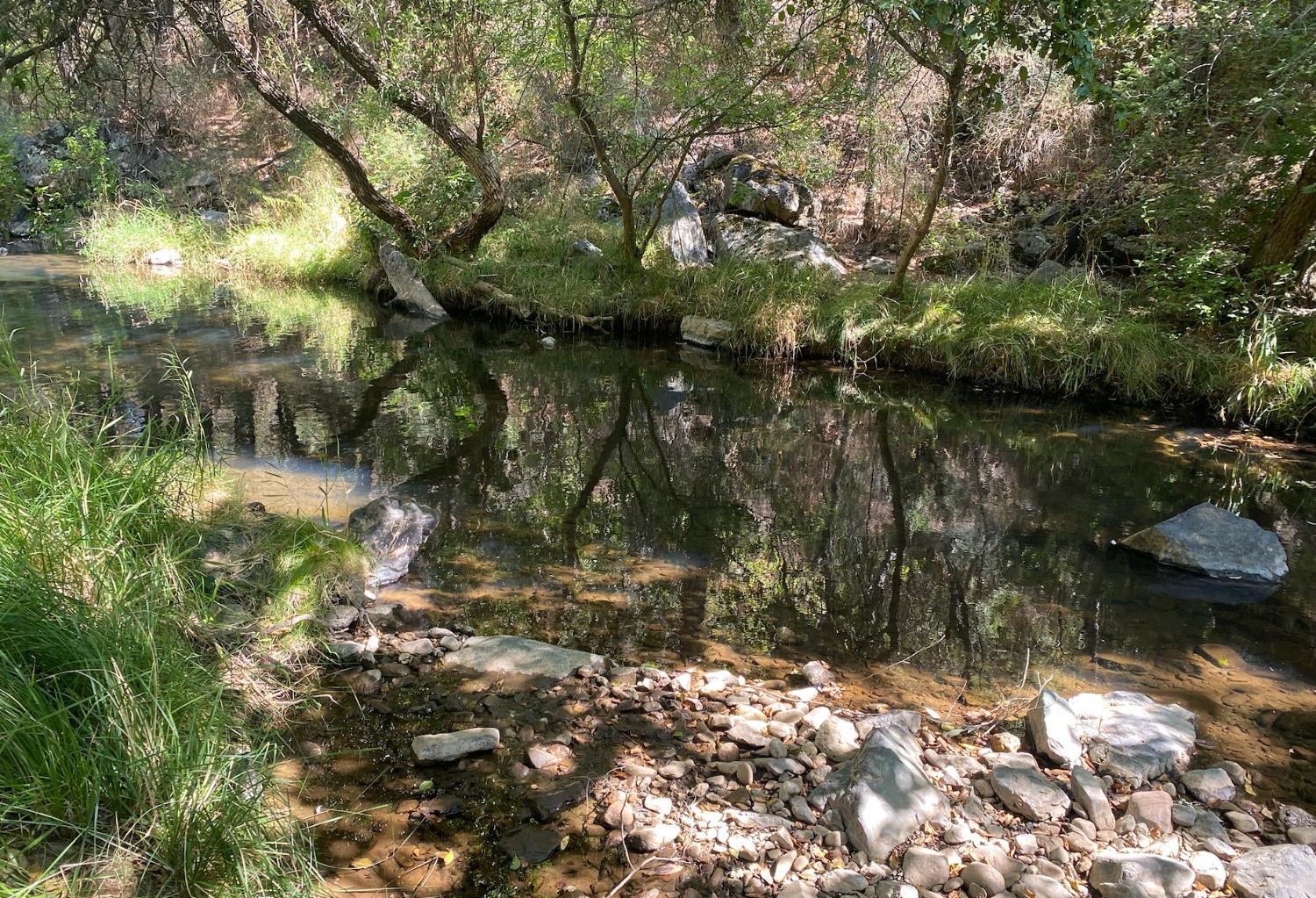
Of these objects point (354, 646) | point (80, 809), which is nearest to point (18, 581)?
point (80, 809)

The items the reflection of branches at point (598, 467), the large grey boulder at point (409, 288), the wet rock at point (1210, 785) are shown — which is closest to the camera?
the wet rock at point (1210, 785)

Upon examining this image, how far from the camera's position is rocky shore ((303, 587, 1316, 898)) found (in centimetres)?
235

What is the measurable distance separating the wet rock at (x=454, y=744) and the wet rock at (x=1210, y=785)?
2357 millimetres

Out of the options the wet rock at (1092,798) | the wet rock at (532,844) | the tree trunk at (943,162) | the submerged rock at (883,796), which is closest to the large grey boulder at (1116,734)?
the wet rock at (1092,798)

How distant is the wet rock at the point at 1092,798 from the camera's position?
2.60 metres

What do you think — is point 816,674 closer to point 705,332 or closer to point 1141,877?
point 1141,877

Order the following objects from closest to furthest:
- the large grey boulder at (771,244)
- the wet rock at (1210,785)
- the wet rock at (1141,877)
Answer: the wet rock at (1141,877) < the wet rock at (1210,785) < the large grey boulder at (771,244)

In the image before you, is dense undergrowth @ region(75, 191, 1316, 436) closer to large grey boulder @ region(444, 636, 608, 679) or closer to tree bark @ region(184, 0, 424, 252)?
tree bark @ region(184, 0, 424, 252)

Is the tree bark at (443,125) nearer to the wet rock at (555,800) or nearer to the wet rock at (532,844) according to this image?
the wet rock at (555,800)

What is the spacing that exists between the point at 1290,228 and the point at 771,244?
5668 millimetres

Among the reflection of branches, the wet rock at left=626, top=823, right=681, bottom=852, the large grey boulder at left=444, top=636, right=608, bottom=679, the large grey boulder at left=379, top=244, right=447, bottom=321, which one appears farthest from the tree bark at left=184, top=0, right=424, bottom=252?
the wet rock at left=626, top=823, right=681, bottom=852

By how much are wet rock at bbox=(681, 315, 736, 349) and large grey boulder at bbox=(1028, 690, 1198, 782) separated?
289 inches

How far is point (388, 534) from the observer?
4.49 meters

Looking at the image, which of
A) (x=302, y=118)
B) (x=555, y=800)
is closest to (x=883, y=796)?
(x=555, y=800)
